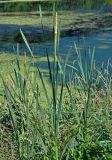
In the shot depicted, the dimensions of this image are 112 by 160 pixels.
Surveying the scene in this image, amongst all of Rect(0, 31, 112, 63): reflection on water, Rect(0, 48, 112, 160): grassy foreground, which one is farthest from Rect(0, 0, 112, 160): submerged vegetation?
Rect(0, 31, 112, 63): reflection on water

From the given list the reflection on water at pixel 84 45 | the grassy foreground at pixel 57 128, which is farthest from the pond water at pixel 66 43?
the grassy foreground at pixel 57 128

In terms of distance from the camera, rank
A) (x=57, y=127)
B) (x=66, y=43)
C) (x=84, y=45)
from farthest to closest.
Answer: (x=66, y=43) → (x=84, y=45) → (x=57, y=127)

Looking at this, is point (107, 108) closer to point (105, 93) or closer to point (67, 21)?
point (105, 93)

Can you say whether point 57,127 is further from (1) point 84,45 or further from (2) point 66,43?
(2) point 66,43

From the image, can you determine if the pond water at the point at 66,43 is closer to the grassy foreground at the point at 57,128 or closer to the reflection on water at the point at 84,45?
the reflection on water at the point at 84,45

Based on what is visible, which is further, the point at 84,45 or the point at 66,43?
the point at 66,43

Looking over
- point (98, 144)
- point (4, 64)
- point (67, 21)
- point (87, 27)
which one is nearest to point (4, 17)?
point (67, 21)

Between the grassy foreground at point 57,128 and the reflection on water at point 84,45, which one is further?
the reflection on water at point 84,45

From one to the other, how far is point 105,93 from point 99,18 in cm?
644

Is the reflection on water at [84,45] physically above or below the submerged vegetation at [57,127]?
below

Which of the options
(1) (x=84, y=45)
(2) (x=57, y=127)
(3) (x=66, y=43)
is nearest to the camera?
(2) (x=57, y=127)

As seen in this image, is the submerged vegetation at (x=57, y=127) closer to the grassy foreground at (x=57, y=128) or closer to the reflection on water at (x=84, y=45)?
the grassy foreground at (x=57, y=128)

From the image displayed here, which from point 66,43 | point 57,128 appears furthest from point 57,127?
point 66,43

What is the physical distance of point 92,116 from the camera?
1.98 metres
